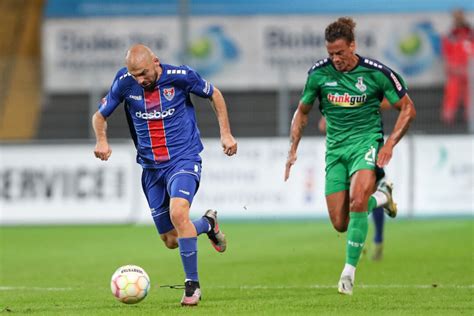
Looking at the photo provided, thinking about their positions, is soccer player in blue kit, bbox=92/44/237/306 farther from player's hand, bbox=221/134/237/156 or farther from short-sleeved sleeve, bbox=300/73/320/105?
short-sleeved sleeve, bbox=300/73/320/105

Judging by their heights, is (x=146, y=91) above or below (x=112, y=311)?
above

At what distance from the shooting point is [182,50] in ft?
70.8

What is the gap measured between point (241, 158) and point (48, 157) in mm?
3474

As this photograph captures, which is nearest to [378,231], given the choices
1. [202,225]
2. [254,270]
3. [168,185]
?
[254,270]

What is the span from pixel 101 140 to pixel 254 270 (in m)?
3.58

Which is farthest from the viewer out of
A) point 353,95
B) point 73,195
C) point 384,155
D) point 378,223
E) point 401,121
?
point 73,195

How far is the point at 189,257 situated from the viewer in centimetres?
925

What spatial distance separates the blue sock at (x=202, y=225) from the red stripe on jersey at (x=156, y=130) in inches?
26.6

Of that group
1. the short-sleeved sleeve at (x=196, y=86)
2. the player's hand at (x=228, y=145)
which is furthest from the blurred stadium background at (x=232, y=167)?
the short-sleeved sleeve at (x=196, y=86)

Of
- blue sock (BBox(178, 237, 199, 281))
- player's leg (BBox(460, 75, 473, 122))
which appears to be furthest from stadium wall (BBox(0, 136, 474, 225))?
blue sock (BBox(178, 237, 199, 281))

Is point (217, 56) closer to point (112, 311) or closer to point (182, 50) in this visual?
point (182, 50)

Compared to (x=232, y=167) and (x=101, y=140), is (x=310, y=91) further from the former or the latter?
(x=232, y=167)

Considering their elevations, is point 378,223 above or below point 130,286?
below

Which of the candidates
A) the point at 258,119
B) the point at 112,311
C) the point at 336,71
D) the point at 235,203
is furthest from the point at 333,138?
the point at 258,119
